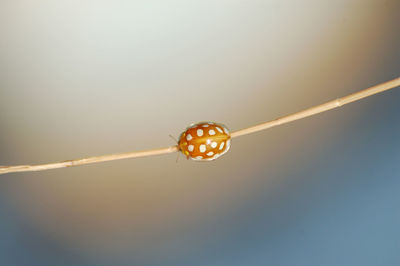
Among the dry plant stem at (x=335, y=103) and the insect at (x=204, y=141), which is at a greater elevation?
the insect at (x=204, y=141)

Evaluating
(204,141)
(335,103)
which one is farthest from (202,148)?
(335,103)

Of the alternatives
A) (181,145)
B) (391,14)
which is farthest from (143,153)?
(391,14)

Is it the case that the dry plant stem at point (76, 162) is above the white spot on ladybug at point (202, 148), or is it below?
below

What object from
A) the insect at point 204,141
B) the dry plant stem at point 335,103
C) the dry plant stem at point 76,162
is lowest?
the dry plant stem at point 76,162

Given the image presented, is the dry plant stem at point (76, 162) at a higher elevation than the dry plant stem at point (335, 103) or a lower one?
lower

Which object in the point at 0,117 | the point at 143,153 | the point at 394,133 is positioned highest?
the point at 0,117

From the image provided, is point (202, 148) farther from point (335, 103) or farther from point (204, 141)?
point (335, 103)

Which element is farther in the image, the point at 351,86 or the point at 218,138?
the point at 351,86

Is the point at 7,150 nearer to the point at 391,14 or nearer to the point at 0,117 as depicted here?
the point at 0,117
